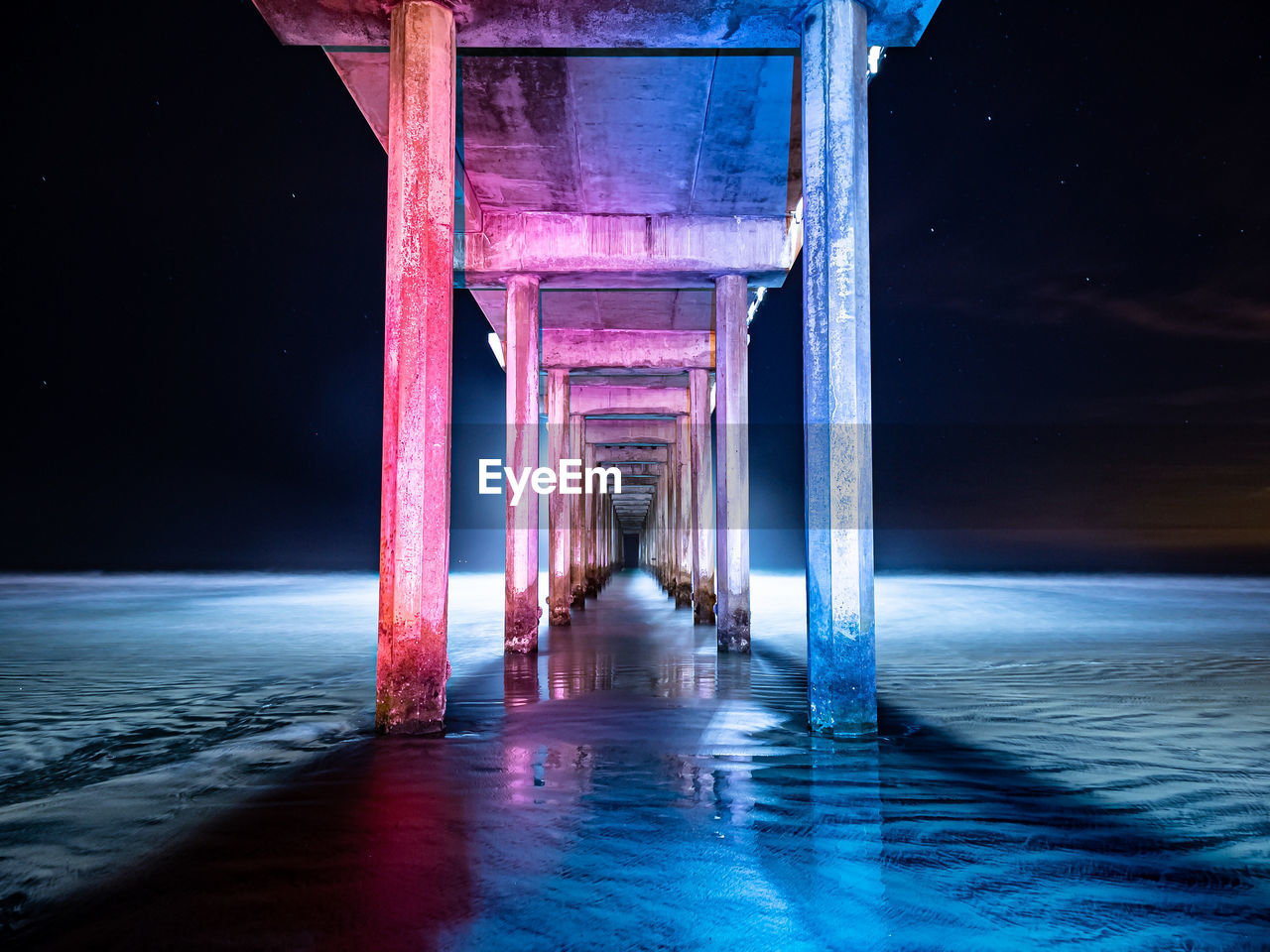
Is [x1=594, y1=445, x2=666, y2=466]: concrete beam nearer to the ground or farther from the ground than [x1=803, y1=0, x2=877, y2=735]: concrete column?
farther from the ground

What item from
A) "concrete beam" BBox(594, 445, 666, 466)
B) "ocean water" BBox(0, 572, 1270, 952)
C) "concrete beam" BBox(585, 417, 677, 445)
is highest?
"concrete beam" BBox(585, 417, 677, 445)

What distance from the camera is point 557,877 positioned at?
130 inches

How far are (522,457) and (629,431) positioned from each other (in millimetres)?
16402

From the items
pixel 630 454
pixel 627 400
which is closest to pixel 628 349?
pixel 627 400

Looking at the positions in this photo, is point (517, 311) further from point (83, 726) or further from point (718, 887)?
point (718, 887)

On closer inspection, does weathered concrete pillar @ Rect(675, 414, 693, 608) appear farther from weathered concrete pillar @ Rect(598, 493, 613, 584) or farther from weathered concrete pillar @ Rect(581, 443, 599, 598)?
weathered concrete pillar @ Rect(598, 493, 613, 584)

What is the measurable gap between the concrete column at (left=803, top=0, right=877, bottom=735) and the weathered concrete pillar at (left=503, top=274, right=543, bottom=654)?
6067mm

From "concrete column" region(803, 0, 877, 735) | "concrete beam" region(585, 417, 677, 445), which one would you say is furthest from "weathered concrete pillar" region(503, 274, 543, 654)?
"concrete beam" region(585, 417, 677, 445)

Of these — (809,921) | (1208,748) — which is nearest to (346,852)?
(809,921)

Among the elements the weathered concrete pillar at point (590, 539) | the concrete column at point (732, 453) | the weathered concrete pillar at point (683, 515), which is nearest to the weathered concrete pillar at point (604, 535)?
the weathered concrete pillar at point (590, 539)

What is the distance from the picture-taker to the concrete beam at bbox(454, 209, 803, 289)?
11.7 metres

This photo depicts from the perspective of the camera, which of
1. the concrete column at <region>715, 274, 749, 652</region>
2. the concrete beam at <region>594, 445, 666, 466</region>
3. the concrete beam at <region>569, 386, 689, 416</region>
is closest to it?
the concrete column at <region>715, 274, 749, 652</region>

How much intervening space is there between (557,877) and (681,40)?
6.69m

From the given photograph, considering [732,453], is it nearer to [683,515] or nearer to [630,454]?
[683,515]
